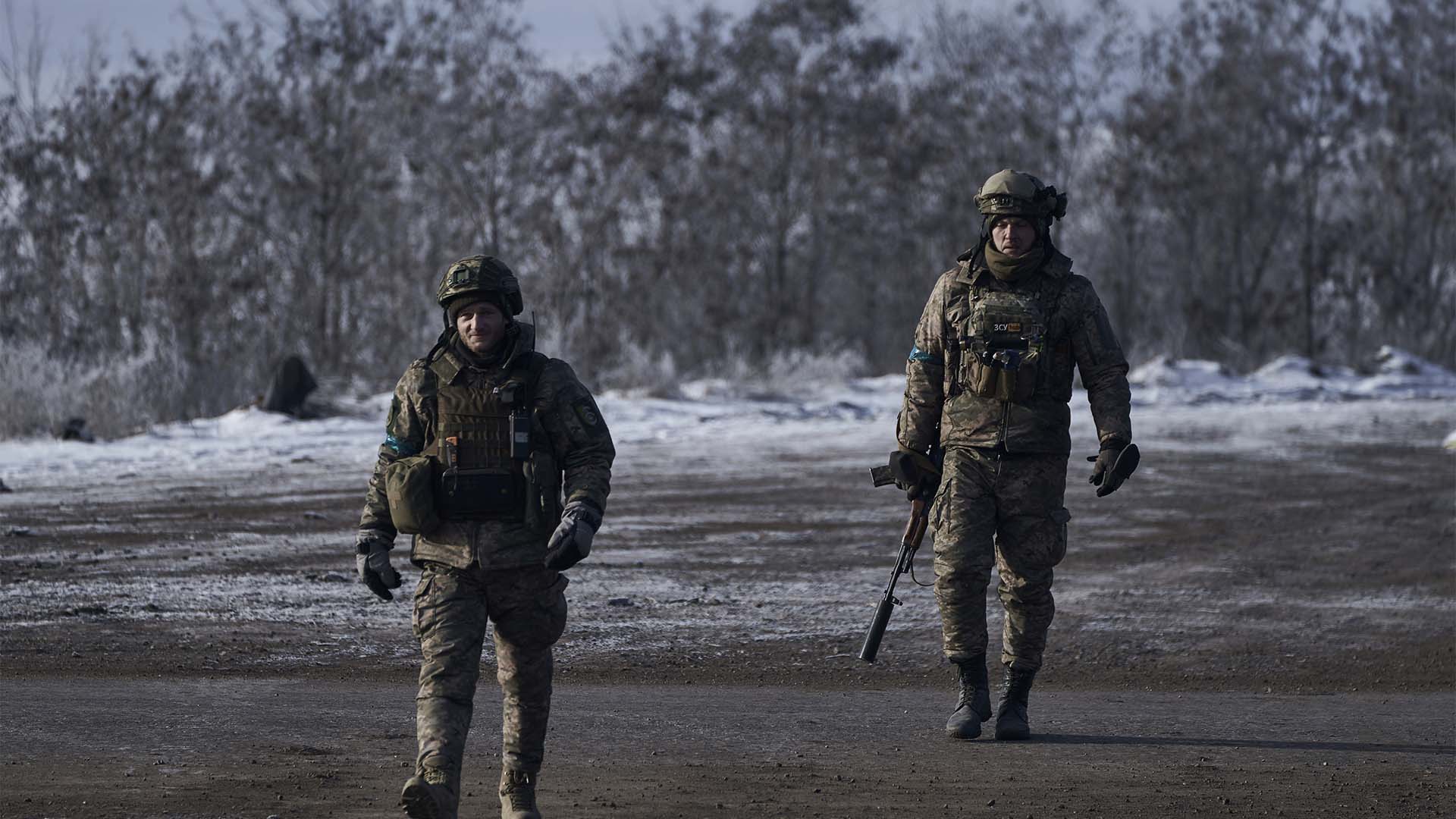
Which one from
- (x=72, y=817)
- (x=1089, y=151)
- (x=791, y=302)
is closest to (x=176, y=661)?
(x=72, y=817)

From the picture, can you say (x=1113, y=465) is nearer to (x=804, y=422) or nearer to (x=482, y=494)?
(x=482, y=494)

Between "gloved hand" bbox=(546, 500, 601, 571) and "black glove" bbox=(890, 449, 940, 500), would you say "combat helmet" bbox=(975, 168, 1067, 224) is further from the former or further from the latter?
"gloved hand" bbox=(546, 500, 601, 571)

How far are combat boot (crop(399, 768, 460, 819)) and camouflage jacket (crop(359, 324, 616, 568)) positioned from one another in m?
0.58

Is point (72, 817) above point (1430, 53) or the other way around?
the other way around

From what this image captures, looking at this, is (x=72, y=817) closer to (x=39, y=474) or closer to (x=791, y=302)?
(x=39, y=474)

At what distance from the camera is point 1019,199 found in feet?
19.5

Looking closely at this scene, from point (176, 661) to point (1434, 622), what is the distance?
19.9 ft

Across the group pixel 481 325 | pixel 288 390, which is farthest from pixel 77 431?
pixel 481 325

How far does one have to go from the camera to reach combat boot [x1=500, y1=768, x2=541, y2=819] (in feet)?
→ 15.2

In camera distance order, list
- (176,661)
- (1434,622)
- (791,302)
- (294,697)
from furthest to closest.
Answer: (791,302) → (1434,622) → (176,661) → (294,697)

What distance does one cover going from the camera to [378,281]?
103ft

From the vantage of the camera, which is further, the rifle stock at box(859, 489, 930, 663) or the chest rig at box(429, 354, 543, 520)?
the rifle stock at box(859, 489, 930, 663)

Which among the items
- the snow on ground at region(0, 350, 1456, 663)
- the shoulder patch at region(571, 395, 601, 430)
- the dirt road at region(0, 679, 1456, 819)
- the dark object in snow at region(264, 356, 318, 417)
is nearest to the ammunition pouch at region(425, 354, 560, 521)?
the shoulder patch at region(571, 395, 601, 430)

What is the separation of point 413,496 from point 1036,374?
2.41 metres
